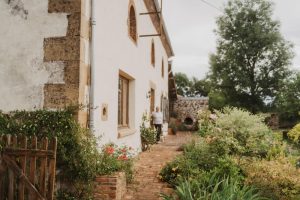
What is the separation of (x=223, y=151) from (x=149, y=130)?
12.3ft

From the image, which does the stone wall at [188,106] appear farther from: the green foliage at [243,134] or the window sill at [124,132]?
the window sill at [124,132]

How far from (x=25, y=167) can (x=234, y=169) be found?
3.85 m

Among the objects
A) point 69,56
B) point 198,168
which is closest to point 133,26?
point 69,56

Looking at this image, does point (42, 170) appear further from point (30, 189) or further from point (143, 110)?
point (143, 110)

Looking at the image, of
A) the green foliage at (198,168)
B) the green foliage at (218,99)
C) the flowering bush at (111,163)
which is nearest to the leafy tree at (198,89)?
the green foliage at (218,99)

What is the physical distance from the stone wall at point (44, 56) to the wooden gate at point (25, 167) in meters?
1.05

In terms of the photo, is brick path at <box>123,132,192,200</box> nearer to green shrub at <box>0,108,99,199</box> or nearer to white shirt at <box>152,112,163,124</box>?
green shrub at <box>0,108,99,199</box>

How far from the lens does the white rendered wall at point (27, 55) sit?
17.8ft

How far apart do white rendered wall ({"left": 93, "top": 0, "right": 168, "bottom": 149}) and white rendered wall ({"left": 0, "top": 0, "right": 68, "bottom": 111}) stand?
0.84 m

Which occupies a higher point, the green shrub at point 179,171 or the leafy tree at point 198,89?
the leafy tree at point 198,89

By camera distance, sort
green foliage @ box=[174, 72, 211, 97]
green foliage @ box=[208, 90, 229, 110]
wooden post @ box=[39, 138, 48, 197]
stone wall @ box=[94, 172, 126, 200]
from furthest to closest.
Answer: green foliage @ box=[174, 72, 211, 97]
green foliage @ box=[208, 90, 229, 110]
stone wall @ box=[94, 172, 126, 200]
wooden post @ box=[39, 138, 48, 197]

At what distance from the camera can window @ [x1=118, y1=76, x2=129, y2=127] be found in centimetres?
909

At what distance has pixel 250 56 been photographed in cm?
2769

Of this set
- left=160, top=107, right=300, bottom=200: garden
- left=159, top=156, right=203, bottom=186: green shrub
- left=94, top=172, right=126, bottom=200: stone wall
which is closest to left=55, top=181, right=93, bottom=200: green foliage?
left=94, top=172, right=126, bottom=200: stone wall
